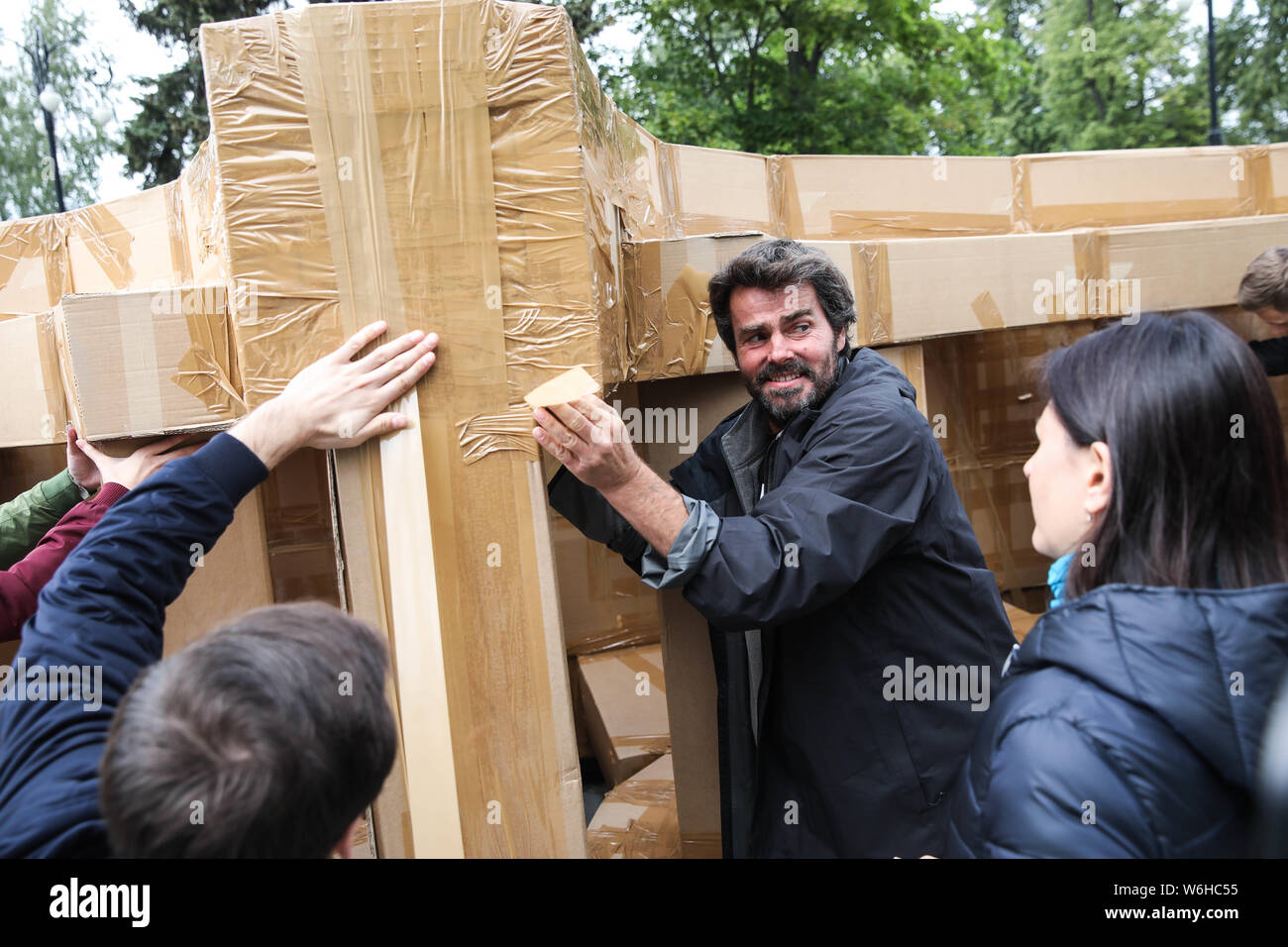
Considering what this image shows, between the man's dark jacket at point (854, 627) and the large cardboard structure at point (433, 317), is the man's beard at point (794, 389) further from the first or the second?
the large cardboard structure at point (433, 317)

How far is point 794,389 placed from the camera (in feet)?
6.91

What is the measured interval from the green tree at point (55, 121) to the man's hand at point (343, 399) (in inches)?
718

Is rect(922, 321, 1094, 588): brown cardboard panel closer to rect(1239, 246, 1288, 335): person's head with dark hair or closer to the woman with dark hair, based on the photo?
rect(1239, 246, 1288, 335): person's head with dark hair

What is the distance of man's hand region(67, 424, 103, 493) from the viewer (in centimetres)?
223

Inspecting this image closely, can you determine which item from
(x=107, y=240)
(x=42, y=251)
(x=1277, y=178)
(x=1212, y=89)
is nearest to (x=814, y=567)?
(x=107, y=240)

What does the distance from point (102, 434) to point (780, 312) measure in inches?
56.6

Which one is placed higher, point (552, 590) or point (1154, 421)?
point (1154, 421)

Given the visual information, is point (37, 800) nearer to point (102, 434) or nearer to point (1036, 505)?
point (102, 434)

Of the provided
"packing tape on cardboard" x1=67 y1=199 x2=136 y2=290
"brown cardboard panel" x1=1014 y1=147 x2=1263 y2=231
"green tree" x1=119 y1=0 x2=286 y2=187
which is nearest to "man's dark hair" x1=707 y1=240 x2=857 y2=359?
"packing tape on cardboard" x1=67 y1=199 x2=136 y2=290

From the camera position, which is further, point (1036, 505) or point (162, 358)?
point (162, 358)

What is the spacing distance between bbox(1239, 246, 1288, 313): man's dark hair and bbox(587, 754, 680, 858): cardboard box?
302cm

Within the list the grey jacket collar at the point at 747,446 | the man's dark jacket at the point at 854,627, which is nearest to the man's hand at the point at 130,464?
the man's dark jacket at the point at 854,627

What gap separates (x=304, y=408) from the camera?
5.30 ft
